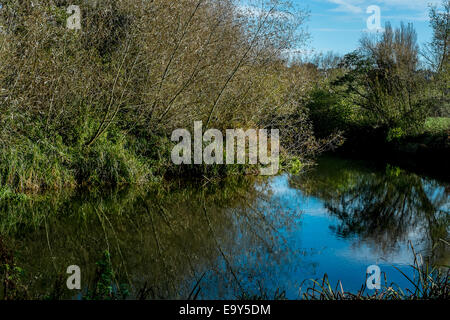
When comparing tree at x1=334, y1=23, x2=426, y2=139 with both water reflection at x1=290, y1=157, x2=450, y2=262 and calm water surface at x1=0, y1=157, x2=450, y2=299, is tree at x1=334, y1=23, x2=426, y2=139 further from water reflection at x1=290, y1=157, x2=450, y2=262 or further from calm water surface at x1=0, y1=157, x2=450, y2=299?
calm water surface at x1=0, y1=157, x2=450, y2=299

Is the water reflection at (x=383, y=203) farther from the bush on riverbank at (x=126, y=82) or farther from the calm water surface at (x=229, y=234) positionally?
the bush on riverbank at (x=126, y=82)

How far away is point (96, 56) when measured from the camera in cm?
1168

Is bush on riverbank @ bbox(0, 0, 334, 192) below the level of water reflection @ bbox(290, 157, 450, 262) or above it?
above

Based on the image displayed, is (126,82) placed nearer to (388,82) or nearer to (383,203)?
(383,203)

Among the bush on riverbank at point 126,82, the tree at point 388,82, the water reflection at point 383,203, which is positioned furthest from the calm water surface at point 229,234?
the tree at point 388,82

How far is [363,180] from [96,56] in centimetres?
886

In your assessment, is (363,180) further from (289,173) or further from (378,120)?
(378,120)

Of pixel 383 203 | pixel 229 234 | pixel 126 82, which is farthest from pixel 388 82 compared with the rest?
pixel 229 234

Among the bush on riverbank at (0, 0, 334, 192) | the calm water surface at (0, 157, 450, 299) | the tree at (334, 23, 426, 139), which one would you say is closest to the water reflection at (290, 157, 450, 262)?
the calm water surface at (0, 157, 450, 299)

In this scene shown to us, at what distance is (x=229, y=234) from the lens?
7.96 metres

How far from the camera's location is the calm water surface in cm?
587

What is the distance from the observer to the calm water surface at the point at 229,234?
231 inches

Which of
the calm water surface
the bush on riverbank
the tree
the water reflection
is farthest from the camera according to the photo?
the tree
